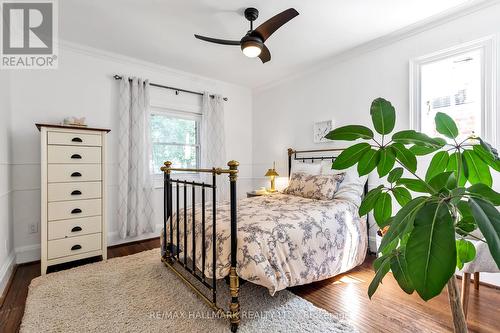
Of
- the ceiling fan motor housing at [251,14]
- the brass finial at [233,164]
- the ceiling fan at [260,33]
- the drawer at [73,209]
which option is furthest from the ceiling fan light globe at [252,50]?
the drawer at [73,209]

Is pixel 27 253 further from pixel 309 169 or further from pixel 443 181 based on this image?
pixel 443 181

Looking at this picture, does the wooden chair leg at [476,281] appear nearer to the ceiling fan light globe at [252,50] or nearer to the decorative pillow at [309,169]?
the decorative pillow at [309,169]

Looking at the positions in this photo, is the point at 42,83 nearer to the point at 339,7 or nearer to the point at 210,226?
the point at 210,226

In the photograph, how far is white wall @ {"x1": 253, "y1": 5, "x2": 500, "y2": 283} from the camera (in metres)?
2.45

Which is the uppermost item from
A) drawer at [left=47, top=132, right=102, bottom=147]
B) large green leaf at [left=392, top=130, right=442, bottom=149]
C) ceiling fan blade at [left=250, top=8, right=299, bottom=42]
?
ceiling fan blade at [left=250, top=8, right=299, bottom=42]

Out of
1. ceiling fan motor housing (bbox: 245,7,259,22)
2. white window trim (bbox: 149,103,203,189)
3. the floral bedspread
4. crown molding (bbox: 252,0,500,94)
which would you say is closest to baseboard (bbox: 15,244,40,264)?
white window trim (bbox: 149,103,203,189)

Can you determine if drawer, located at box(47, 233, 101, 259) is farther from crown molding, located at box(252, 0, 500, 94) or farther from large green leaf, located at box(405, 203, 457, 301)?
crown molding, located at box(252, 0, 500, 94)

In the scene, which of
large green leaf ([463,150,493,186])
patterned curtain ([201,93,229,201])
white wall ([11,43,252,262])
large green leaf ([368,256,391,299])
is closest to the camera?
large green leaf ([368,256,391,299])

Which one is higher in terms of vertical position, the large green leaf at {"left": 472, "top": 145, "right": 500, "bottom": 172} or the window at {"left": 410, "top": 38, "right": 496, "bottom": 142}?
the window at {"left": 410, "top": 38, "right": 496, "bottom": 142}

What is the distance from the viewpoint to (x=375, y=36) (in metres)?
2.85

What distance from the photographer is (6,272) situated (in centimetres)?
225

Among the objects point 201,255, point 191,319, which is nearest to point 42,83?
point 201,255

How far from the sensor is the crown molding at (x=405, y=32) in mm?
2266

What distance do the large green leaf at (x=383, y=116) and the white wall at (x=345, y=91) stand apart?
86.6 inches
